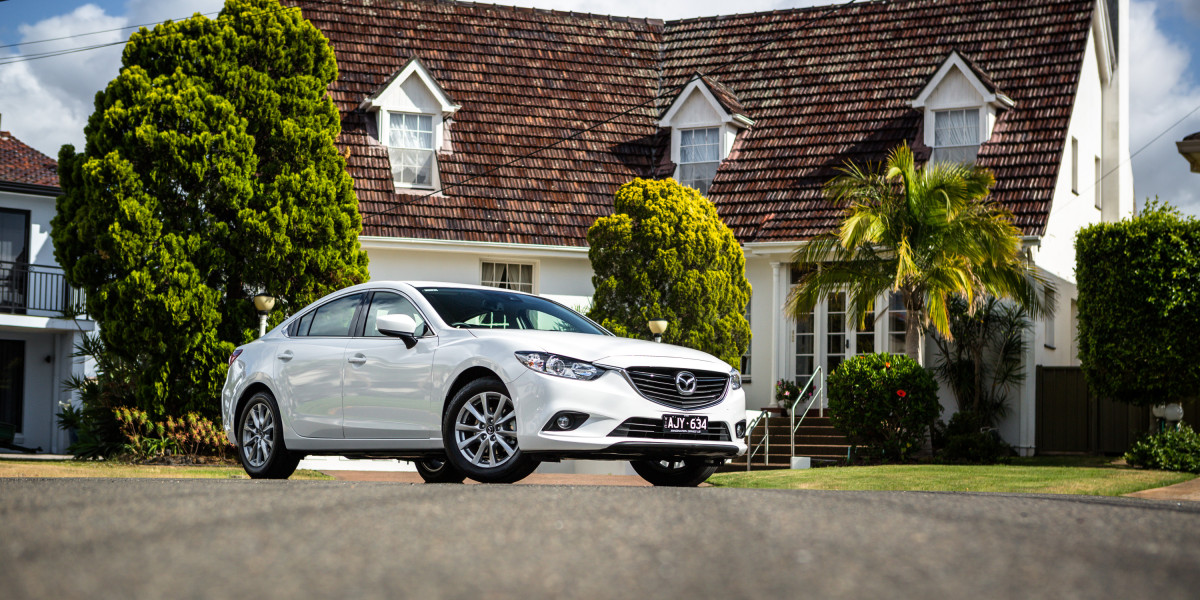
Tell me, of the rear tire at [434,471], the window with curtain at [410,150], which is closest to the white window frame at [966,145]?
the window with curtain at [410,150]

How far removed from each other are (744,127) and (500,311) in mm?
15962

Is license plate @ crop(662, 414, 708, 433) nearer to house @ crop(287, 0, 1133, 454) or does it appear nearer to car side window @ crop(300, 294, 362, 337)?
car side window @ crop(300, 294, 362, 337)

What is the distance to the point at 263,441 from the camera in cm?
1138

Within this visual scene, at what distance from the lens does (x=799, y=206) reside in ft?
A: 78.8

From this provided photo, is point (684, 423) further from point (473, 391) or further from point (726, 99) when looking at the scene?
point (726, 99)

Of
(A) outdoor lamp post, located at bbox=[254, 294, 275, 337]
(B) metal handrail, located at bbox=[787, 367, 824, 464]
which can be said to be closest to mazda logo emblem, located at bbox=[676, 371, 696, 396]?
(A) outdoor lamp post, located at bbox=[254, 294, 275, 337]

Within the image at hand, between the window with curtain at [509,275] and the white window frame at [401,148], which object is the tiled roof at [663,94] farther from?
the window with curtain at [509,275]

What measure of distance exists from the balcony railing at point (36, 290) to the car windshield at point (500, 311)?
21837 mm

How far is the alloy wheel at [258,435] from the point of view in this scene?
1132cm

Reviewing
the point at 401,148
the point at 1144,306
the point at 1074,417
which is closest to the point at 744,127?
the point at 401,148

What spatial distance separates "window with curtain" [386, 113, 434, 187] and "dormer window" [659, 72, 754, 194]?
4.53 m

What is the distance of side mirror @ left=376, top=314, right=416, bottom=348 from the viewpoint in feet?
32.8

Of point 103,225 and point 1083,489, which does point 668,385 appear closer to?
point 1083,489

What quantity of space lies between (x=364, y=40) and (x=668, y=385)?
1833 cm
